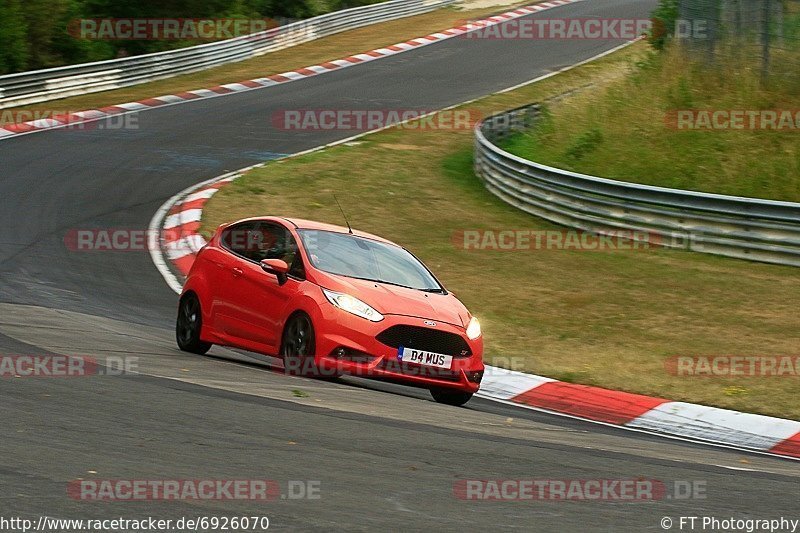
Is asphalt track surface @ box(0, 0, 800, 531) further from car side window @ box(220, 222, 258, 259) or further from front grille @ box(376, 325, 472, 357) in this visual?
car side window @ box(220, 222, 258, 259)

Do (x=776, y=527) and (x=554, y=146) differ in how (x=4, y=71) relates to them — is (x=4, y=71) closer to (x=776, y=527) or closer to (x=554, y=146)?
(x=554, y=146)

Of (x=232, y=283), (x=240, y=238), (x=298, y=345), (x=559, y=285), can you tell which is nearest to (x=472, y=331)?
(x=298, y=345)

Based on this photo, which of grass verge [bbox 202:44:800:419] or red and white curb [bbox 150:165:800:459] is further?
grass verge [bbox 202:44:800:419]

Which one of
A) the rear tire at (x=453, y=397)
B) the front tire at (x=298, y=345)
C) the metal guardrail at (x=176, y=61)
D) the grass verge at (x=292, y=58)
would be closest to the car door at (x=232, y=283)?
the front tire at (x=298, y=345)

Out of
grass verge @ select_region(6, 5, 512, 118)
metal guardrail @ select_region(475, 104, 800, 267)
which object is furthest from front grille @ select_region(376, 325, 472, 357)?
grass verge @ select_region(6, 5, 512, 118)

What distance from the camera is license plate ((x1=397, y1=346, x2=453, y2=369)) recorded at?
32.9 ft

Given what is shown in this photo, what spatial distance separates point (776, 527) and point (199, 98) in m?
27.5

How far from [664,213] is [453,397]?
9.09m

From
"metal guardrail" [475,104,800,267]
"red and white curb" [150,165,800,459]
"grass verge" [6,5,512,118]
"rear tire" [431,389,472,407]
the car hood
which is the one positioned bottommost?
A: "grass verge" [6,5,512,118]

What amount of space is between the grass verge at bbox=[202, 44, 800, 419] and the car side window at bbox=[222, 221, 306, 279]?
2.58 meters

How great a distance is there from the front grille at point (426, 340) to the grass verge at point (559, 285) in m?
1.86

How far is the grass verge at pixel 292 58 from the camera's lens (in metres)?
31.2

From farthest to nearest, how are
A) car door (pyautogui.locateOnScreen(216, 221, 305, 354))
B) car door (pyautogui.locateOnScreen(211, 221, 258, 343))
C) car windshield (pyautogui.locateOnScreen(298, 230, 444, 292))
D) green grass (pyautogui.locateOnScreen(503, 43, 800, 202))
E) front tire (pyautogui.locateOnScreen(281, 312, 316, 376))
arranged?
green grass (pyautogui.locateOnScreen(503, 43, 800, 202)) → car door (pyautogui.locateOnScreen(211, 221, 258, 343)) → car windshield (pyautogui.locateOnScreen(298, 230, 444, 292)) → car door (pyautogui.locateOnScreen(216, 221, 305, 354)) → front tire (pyautogui.locateOnScreen(281, 312, 316, 376))

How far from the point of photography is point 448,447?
7.40 m
